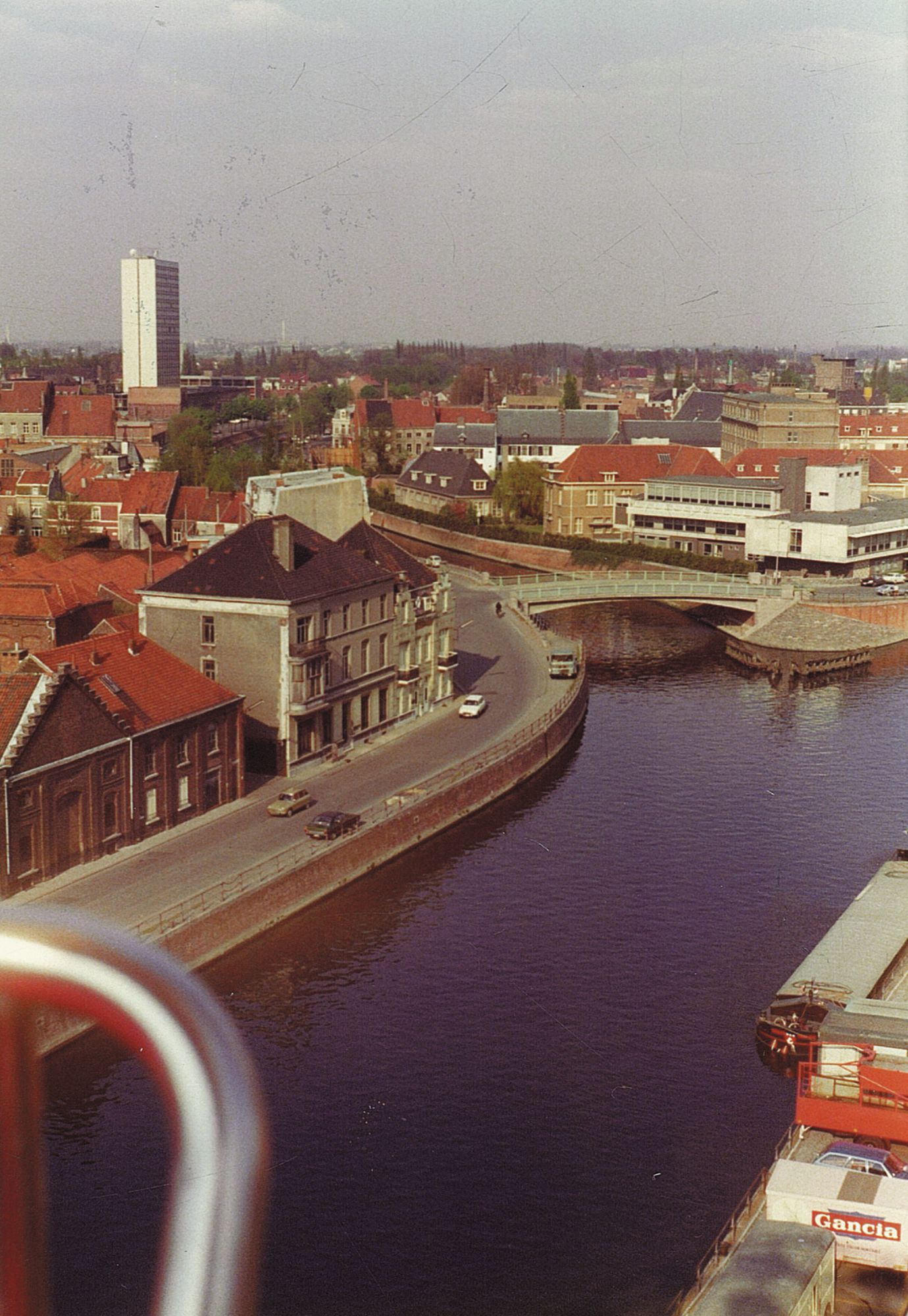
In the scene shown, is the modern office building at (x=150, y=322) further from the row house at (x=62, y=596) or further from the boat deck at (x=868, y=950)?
the boat deck at (x=868, y=950)


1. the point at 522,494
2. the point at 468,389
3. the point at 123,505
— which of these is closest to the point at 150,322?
the point at 468,389

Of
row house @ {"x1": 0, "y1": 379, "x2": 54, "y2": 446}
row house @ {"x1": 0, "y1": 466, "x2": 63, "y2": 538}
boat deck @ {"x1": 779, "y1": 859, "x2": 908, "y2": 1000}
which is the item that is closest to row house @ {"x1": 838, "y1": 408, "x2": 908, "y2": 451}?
row house @ {"x1": 0, "y1": 379, "x2": 54, "y2": 446}

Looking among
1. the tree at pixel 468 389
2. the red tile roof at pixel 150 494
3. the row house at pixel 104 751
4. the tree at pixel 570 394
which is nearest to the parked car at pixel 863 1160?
the row house at pixel 104 751

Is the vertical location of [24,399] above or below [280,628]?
above

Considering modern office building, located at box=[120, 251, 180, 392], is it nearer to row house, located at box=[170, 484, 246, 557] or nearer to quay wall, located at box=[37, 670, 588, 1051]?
row house, located at box=[170, 484, 246, 557]

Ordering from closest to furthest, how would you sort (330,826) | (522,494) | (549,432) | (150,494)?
(330,826)
(150,494)
(522,494)
(549,432)

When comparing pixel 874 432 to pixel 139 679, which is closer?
pixel 139 679

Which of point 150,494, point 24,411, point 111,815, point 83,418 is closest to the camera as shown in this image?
point 111,815

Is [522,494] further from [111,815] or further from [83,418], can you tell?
[111,815]
